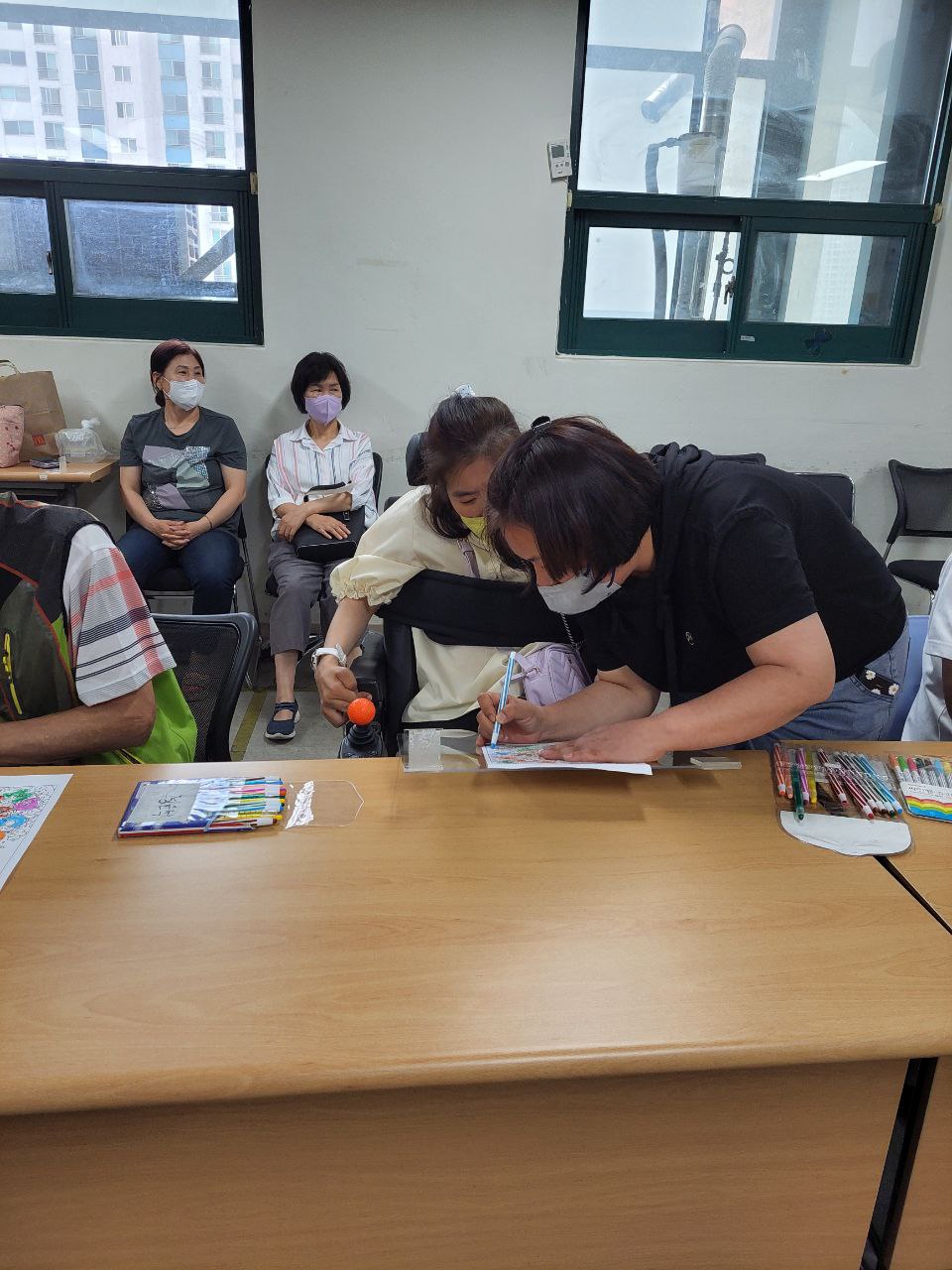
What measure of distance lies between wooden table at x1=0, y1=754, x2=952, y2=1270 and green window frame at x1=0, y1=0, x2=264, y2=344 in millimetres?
3270

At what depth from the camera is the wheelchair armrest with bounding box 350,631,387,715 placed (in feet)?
5.48

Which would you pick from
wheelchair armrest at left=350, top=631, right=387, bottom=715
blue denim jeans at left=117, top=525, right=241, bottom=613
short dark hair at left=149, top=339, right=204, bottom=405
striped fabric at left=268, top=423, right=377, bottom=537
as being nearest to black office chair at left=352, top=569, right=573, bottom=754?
wheelchair armrest at left=350, top=631, right=387, bottom=715

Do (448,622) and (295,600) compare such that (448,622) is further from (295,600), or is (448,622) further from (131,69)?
(131,69)

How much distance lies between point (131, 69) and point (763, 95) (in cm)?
271

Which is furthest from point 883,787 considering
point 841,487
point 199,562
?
point 841,487

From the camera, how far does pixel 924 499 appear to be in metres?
4.00

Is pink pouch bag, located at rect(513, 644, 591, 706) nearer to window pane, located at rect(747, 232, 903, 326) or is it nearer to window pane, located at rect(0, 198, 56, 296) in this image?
window pane, located at rect(747, 232, 903, 326)

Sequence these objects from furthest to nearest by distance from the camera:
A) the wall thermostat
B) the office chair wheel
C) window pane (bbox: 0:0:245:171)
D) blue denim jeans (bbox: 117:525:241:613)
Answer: the wall thermostat, window pane (bbox: 0:0:245:171), blue denim jeans (bbox: 117:525:241:613), the office chair wheel

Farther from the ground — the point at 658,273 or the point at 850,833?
the point at 658,273

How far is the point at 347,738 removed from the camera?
5.27 feet

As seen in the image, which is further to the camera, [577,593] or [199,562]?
[199,562]

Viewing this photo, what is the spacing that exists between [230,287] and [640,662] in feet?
10.4

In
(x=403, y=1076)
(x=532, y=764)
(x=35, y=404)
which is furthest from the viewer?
(x=35, y=404)

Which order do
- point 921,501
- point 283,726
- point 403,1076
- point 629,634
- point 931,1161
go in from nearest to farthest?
point 403,1076 → point 931,1161 → point 629,634 → point 283,726 → point 921,501
